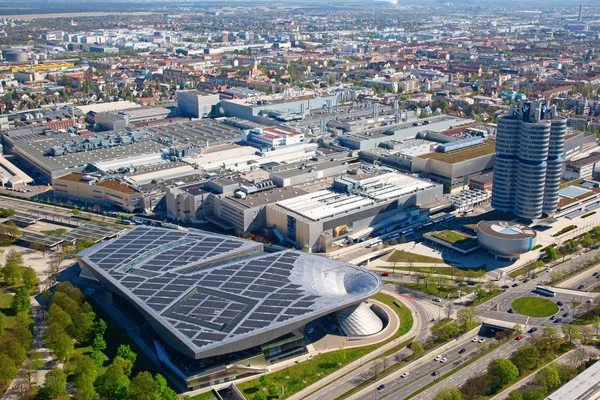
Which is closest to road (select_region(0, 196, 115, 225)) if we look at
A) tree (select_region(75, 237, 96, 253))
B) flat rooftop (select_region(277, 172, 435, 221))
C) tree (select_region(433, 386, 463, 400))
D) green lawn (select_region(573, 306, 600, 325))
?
tree (select_region(75, 237, 96, 253))

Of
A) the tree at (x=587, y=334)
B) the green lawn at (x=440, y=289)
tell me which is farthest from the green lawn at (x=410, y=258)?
the tree at (x=587, y=334)

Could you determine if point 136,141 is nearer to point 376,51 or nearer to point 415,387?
point 415,387

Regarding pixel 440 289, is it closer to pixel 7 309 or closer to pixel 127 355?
pixel 127 355

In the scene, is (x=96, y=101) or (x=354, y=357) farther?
(x=96, y=101)

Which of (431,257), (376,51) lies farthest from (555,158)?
(376,51)

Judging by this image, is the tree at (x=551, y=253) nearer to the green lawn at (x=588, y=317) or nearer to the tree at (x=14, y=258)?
the green lawn at (x=588, y=317)

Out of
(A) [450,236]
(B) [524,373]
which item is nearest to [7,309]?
(B) [524,373]
